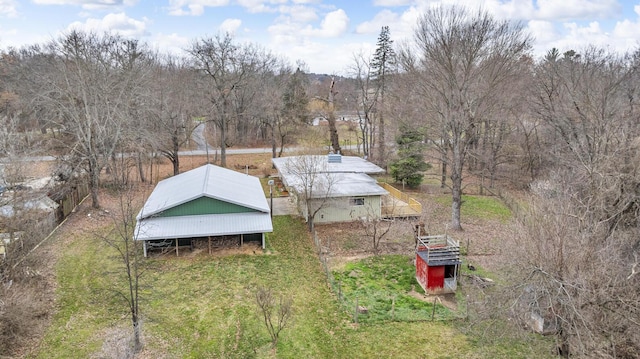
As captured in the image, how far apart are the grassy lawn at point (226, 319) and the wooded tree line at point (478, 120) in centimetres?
372

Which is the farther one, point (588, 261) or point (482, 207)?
point (482, 207)

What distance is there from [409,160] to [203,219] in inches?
708

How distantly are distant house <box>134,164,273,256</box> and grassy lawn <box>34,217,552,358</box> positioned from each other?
1.12 m

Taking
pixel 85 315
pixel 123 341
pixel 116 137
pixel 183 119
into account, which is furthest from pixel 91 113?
pixel 123 341

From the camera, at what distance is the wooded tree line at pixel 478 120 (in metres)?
9.73

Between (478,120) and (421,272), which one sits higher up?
(478,120)

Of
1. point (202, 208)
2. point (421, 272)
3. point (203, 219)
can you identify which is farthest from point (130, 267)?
point (421, 272)

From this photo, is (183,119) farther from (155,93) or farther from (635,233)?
(635,233)

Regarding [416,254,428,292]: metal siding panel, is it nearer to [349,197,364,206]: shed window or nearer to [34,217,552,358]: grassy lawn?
[34,217,552,358]: grassy lawn

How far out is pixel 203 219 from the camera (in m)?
20.1

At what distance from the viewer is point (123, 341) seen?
41.5 ft

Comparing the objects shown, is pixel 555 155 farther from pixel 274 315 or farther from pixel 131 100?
pixel 131 100

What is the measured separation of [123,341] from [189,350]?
6.82ft

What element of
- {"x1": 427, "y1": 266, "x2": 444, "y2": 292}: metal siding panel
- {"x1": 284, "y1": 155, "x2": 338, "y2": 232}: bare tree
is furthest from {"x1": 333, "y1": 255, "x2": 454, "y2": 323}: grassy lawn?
{"x1": 284, "y1": 155, "x2": 338, "y2": 232}: bare tree
